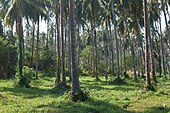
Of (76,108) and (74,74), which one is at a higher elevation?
(74,74)

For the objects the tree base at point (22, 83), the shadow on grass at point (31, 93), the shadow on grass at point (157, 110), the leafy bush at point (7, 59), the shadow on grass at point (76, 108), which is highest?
the leafy bush at point (7, 59)

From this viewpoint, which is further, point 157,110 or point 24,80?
point 24,80

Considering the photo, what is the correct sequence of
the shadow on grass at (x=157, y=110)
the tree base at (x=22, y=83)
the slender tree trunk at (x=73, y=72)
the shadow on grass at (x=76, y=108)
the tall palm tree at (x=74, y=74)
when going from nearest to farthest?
the shadow on grass at (x=76, y=108) → the shadow on grass at (x=157, y=110) → the tall palm tree at (x=74, y=74) → the slender tree trunk at (x=73, y=72) → the tree base at (x=22, y=83)

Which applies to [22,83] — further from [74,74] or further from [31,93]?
[74,74]

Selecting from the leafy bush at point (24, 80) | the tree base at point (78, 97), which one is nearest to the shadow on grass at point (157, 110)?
the tree base at point (78, 97)

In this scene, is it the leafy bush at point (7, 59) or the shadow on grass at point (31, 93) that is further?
the leafy bush at point (7, 59)

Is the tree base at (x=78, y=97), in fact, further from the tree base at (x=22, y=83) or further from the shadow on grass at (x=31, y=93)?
the tree base at (x=22, y=83)

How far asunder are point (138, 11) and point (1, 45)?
1779cm

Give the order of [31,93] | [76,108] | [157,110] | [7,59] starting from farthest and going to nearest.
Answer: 1. [7,59]
2. [31,93]
3. [157,110]
4. [76,108]

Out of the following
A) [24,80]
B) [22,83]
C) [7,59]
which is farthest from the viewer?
[7,59]

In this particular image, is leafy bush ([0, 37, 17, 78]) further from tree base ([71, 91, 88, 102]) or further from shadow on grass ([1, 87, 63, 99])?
tree base ([71, 91, 88, 102])

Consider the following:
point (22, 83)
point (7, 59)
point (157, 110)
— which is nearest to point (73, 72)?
point (157, 110)

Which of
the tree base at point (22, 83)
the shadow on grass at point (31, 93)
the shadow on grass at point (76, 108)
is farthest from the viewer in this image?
the tree base at point (22, 83)

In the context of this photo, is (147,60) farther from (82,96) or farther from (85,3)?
(85,3)
